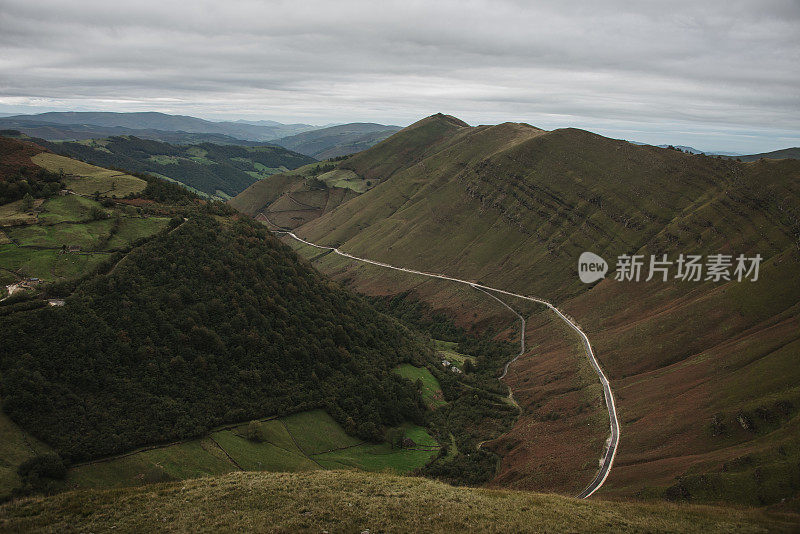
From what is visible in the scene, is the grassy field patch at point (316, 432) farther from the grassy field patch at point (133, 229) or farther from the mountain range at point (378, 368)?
the grassy field patch at point (133, 229)

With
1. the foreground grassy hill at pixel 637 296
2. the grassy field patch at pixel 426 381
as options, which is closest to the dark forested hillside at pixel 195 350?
the grassy field patch at pixel 426 381

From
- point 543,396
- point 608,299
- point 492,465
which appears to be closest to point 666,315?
point 608,299

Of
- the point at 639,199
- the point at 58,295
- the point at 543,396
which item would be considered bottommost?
the point at 543,396

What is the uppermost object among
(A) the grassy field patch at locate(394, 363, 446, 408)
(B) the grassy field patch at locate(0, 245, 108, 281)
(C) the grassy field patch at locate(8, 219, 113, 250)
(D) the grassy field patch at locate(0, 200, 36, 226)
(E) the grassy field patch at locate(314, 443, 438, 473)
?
(D) the grassy field patch at locate(0, 200, 36, 226)

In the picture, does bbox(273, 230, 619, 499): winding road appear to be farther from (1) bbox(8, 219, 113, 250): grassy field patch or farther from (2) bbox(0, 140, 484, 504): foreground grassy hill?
(1) bbox(8, 219, 113, 250): grassy field patch

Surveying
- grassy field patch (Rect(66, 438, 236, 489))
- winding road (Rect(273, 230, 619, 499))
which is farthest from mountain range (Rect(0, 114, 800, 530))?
winding road (Rect(273, 230, 619, 499))

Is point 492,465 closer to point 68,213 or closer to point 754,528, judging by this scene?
point 754,528
